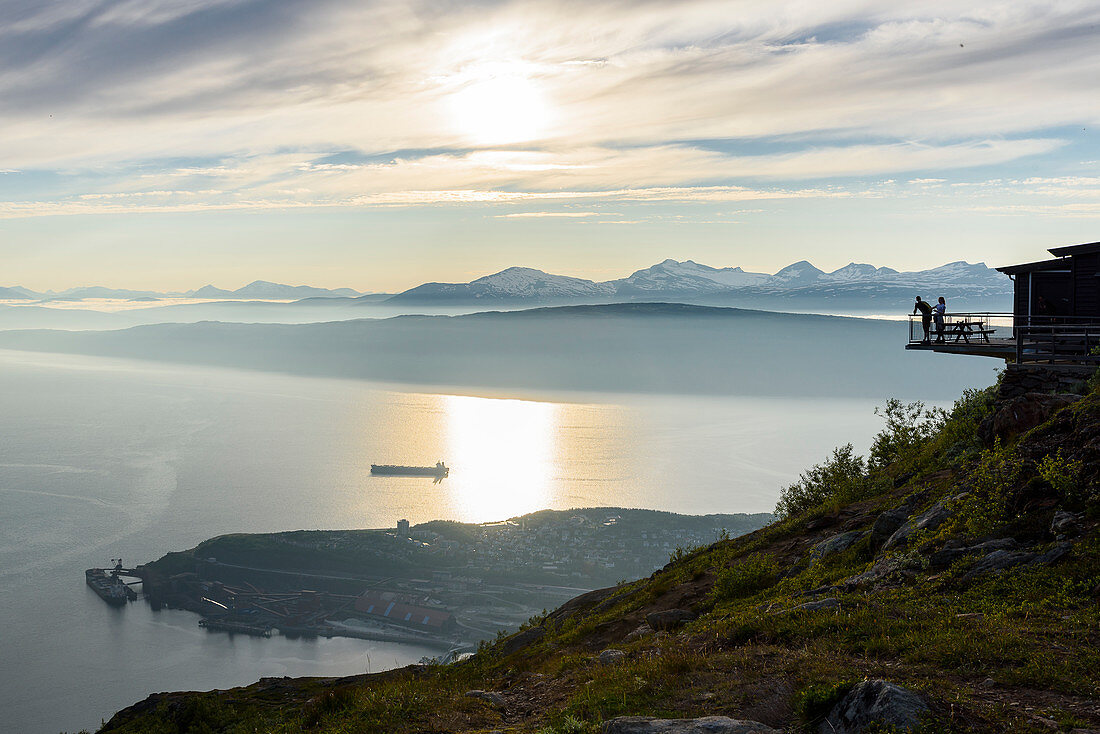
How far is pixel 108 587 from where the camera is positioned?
9881 cm

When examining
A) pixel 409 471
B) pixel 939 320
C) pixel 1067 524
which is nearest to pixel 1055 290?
pixel 939 320

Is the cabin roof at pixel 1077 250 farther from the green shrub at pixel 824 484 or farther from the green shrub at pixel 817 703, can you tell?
the green shrub at pixel 817 703

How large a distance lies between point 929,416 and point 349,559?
87691 mm

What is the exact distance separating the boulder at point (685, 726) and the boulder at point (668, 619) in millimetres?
5541

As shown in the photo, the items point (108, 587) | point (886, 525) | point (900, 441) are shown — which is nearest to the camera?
point (886, 525)

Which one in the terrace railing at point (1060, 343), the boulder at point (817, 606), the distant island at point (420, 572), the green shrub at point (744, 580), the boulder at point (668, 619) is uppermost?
the terrace railing at point (1060, 343)

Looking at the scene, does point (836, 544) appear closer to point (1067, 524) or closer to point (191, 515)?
point (1067, 524)

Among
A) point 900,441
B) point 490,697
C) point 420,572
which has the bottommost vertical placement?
point 420,572

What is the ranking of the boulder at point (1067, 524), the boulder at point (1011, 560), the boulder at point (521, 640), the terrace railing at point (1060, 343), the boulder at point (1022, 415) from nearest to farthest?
1. the boulder at point (1011, 560)
2. the boulder at point (1067, 524)
3. the boulder at point (1022, 415)
4. the boulder at point (521, 640)
5. the terrace railing at point (1060, 343)

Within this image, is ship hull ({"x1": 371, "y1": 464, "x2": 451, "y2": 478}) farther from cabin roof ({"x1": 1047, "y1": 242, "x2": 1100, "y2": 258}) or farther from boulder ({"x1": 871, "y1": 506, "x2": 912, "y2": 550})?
boulder ({"x1": 871, "y1": 506, "x2": 912, "y2": 550})

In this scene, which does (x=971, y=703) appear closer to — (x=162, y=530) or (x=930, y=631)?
(x=930, y=631)

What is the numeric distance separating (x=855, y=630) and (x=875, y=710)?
267cm

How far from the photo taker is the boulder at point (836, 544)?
45.6 feet

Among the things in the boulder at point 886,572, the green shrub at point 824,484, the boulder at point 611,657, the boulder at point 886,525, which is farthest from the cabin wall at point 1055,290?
the boulder at point 611,657
